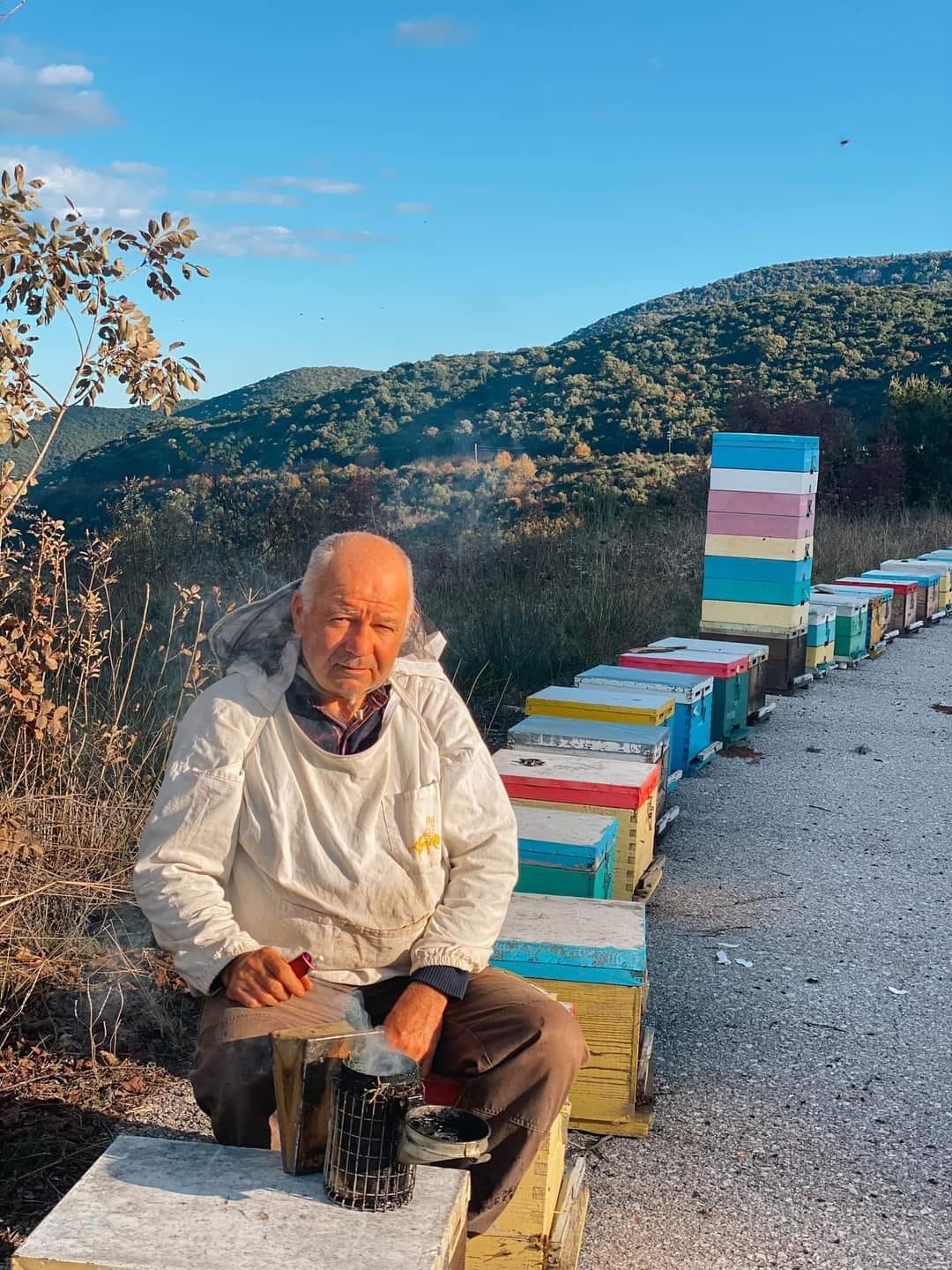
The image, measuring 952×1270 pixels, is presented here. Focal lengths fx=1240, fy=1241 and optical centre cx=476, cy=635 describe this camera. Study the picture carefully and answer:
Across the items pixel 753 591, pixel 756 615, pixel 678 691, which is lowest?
pixel 678 691

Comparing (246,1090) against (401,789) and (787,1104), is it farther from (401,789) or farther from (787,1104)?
(787,1104)

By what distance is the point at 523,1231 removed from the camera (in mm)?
2369

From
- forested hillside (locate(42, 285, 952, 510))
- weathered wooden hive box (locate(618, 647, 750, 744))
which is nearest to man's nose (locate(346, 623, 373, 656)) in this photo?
weathered wooden hive box (locate(618, 647, 750, 744))

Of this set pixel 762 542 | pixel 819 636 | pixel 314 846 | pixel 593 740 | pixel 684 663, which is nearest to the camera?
pixel 314 846

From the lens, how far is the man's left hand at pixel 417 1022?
226cm

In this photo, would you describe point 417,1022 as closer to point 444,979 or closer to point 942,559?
point 444,979

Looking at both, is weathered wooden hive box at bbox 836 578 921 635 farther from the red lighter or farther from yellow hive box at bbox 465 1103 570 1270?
the red lighter

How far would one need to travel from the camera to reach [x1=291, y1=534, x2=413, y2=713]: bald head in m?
2.46

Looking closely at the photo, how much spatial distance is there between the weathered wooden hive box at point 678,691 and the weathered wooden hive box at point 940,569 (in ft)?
22.6

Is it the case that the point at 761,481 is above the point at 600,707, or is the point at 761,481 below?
above

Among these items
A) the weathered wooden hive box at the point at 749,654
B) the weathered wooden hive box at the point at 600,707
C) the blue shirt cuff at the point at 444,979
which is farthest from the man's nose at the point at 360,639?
the weathered wooden hive box at the point at 749,654

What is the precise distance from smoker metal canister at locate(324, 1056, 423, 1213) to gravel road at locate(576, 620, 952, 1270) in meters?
0.97

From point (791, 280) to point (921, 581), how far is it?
207ft

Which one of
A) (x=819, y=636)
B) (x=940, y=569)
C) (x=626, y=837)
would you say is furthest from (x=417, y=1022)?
(x=940, y=569)
